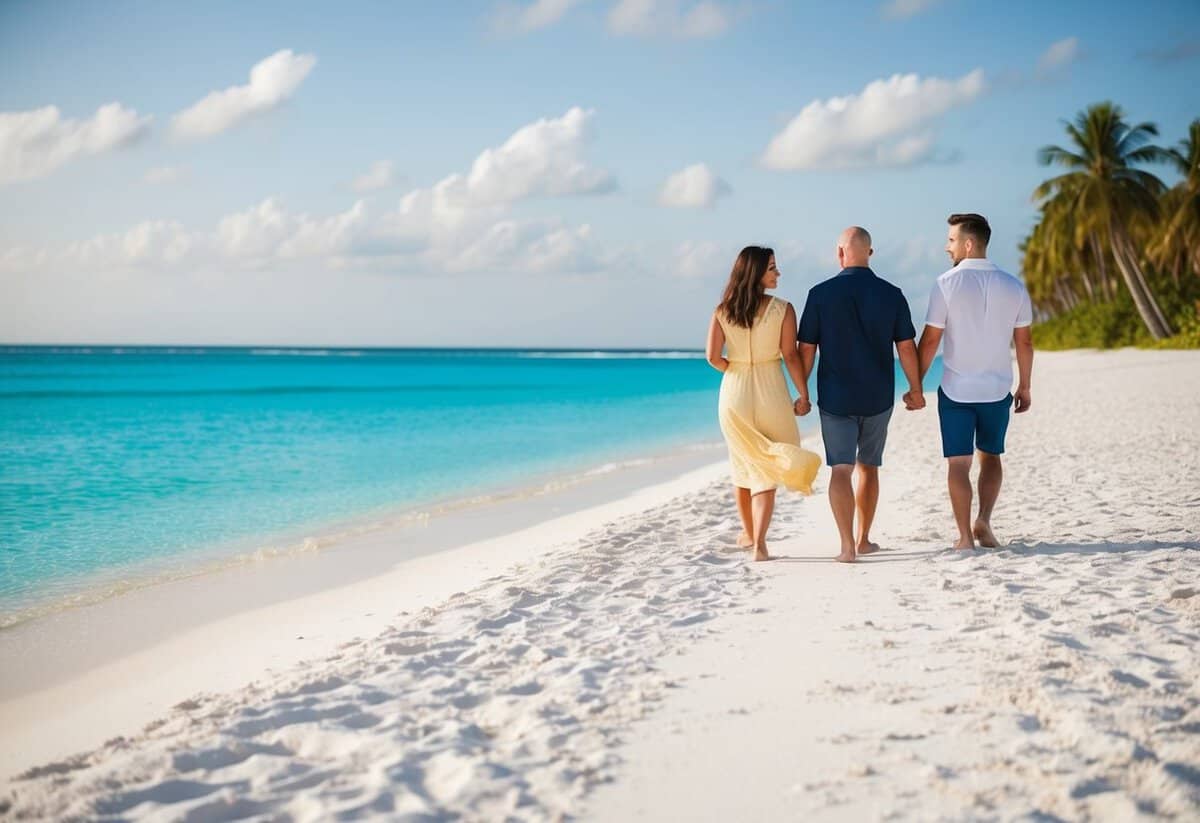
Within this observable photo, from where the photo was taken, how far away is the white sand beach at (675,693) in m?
2.60

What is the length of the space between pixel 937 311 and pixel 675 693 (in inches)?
119

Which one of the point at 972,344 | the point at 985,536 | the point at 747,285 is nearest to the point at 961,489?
the point at 985,536

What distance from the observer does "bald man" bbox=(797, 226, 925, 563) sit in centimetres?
520

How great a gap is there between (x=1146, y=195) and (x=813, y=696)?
40.6 meters

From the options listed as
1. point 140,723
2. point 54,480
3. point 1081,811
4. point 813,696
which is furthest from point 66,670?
point 54,480

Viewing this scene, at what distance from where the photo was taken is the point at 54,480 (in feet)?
46.2

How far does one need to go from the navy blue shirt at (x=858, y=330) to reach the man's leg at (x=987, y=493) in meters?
0.78

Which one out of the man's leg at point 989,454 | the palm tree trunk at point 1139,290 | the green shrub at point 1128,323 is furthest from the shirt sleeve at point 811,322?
the palm tree trunk at point 1139,290

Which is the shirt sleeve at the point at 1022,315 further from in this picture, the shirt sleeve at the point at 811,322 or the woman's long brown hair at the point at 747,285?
the woman's long brown hair at the point at 747,285

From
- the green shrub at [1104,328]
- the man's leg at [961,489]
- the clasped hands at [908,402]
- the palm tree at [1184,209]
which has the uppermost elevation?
the palm tree at [1184,209]

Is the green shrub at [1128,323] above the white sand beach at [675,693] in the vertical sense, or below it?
above

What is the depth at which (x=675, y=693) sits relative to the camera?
3375 millimetres

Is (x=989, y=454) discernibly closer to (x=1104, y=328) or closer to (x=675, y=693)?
(x=675, y=693)

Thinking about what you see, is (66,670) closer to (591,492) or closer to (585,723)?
(585,723)
